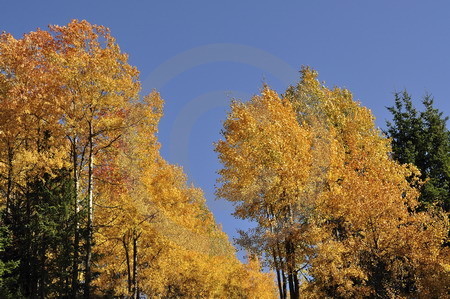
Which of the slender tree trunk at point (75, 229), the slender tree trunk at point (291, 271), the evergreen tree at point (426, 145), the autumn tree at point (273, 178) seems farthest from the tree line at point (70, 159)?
the evergreen tree at point (426, 145)

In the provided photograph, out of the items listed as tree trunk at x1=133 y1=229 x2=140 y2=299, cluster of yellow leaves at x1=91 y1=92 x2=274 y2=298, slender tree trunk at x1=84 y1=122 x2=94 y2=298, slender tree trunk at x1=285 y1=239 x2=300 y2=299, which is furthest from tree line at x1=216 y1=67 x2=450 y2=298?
tree trunk at x1=133 y1=229 x2=140 y2=299

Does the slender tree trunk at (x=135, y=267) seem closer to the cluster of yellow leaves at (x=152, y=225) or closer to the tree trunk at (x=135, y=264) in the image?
the tree trunk at (x=135, y=264)

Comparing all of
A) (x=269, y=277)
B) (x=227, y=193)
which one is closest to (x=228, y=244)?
(x=269, y=277)

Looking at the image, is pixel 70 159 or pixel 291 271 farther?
pixel 70 159

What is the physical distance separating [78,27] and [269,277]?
100ft

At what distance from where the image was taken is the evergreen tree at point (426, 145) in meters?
21.5

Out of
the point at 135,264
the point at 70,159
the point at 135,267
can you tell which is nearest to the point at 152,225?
the point at 135,264

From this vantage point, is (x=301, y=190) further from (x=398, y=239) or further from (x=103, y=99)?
(x=103, y=99)

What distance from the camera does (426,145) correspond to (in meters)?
23.6

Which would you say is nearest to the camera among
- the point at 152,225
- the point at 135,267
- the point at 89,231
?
the point at 89,231

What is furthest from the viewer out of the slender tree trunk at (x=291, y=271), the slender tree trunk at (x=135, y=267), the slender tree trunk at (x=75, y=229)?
the slender tree trunk at (x=135, y=267)

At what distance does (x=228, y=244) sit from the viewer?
35219mm

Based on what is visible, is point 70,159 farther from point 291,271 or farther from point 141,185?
point 291,271

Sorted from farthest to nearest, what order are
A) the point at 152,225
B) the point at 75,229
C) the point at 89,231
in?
the point at 152,225 → the point at 75,229 → the point at 89,231
